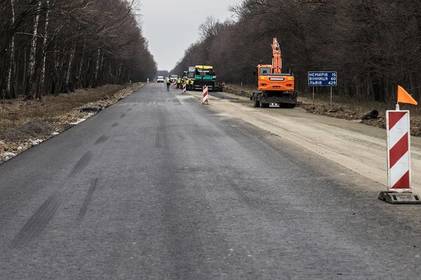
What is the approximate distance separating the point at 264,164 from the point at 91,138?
676cm

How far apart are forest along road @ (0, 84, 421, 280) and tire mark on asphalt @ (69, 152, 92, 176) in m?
0.04

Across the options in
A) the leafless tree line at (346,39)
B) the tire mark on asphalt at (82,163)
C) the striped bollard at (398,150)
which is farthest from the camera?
the leafless tree line at (346,39)

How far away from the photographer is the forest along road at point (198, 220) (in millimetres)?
4914

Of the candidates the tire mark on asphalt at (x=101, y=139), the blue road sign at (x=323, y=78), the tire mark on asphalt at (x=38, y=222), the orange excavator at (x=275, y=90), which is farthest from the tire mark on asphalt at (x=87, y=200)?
the blue road sign at (x=323, y=78)

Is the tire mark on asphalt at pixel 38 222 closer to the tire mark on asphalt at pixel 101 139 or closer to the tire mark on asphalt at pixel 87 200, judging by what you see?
the tire mark on asphalt at pixel 87 200

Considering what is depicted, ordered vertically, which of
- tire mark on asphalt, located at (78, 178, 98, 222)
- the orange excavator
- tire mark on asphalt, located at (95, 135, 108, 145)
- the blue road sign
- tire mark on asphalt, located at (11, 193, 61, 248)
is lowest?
tire mark on asphalt, located at (11, 193, 61, 248)

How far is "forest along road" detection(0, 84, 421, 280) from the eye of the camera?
4.91 meters

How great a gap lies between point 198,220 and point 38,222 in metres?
1.88

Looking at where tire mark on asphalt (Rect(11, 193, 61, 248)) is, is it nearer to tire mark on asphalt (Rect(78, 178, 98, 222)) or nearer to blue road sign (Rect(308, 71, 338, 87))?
tire mark on asphalt (Rect(78, 178, 98, 222))

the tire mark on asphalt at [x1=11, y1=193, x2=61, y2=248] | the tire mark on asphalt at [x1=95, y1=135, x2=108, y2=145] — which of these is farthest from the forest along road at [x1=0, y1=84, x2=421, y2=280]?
the tire mark on asphalt at [x1=95, y1=135, x2=108, y2=145]

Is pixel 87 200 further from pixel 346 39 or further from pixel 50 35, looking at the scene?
pixel 50 35

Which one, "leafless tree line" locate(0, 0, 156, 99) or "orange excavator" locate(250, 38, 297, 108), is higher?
"leafless tree line" locate(0, 0, 156, 99)

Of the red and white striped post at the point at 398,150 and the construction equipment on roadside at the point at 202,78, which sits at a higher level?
the construction equipment on roadside at the point at 202,78

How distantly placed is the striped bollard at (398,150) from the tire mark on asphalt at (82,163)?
543 cm
